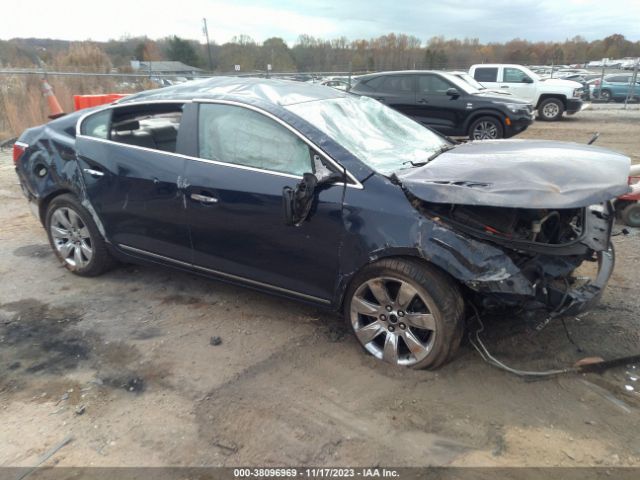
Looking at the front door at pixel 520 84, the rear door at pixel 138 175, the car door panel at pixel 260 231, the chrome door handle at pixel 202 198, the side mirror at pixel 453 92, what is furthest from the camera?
the front door at pixel 520 84

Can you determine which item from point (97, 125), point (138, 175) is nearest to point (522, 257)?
point (138, 175)

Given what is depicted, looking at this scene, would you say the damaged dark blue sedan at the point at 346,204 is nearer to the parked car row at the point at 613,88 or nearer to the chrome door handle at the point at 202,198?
the chrome door handle at the point at 202,198

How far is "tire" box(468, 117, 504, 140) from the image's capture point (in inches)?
402

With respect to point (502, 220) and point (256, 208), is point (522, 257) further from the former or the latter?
point (256, 208)

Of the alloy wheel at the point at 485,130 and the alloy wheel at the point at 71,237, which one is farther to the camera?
the alloy wheel at the point at 485,130

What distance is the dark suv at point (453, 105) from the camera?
10148mm

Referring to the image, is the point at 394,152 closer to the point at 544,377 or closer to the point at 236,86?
the point at 236,86

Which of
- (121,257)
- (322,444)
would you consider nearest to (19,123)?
(121,257)

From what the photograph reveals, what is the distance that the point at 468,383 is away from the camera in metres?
2.93

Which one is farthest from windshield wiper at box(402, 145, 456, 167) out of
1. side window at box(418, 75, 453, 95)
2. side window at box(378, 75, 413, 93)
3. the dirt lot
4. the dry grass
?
the dry grass

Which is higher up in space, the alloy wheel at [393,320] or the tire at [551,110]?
the tire at [551,110]

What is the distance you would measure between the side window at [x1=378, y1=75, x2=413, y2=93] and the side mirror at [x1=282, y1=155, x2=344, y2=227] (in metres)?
8.66

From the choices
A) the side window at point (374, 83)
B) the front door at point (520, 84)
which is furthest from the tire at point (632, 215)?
the front door at point (520, 84)

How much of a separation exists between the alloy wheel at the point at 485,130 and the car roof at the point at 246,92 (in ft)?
22.9
